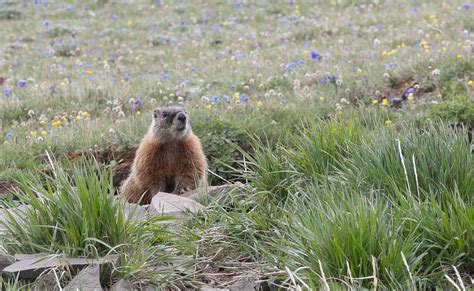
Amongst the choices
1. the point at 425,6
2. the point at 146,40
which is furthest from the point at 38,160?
the point at 425,6

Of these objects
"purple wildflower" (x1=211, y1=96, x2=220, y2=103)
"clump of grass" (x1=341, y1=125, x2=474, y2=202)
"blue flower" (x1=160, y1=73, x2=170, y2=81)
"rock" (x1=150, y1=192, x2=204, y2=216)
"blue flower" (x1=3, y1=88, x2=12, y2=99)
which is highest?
"clump of grass" (x1=341, y1=125, x2=474, y2=202)

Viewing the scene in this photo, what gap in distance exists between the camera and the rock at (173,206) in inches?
224

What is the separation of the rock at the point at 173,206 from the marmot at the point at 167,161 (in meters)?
1.12

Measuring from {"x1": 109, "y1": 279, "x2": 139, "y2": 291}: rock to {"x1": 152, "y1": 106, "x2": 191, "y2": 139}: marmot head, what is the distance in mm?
2819

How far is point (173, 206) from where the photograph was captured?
19.2ft

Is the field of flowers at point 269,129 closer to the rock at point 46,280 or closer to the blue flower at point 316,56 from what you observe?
the blue flower at point 316,56

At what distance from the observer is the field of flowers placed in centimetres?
452

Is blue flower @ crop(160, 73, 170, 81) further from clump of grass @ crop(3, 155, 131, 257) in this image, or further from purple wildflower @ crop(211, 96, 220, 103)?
clump of grass @ crop(3, 155, 131, 257)

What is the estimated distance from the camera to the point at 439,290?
4145 mm

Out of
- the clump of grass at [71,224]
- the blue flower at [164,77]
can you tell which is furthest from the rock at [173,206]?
the blue flower at [164,77]

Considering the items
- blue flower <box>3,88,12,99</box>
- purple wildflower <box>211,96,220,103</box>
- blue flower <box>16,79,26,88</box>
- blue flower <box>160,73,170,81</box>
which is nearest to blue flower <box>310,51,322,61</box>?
blue flower <box>160,73,170,81</box>

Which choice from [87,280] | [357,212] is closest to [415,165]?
[357,212]

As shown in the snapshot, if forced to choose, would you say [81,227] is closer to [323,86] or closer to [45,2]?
[323,86]

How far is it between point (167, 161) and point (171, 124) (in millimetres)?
365
